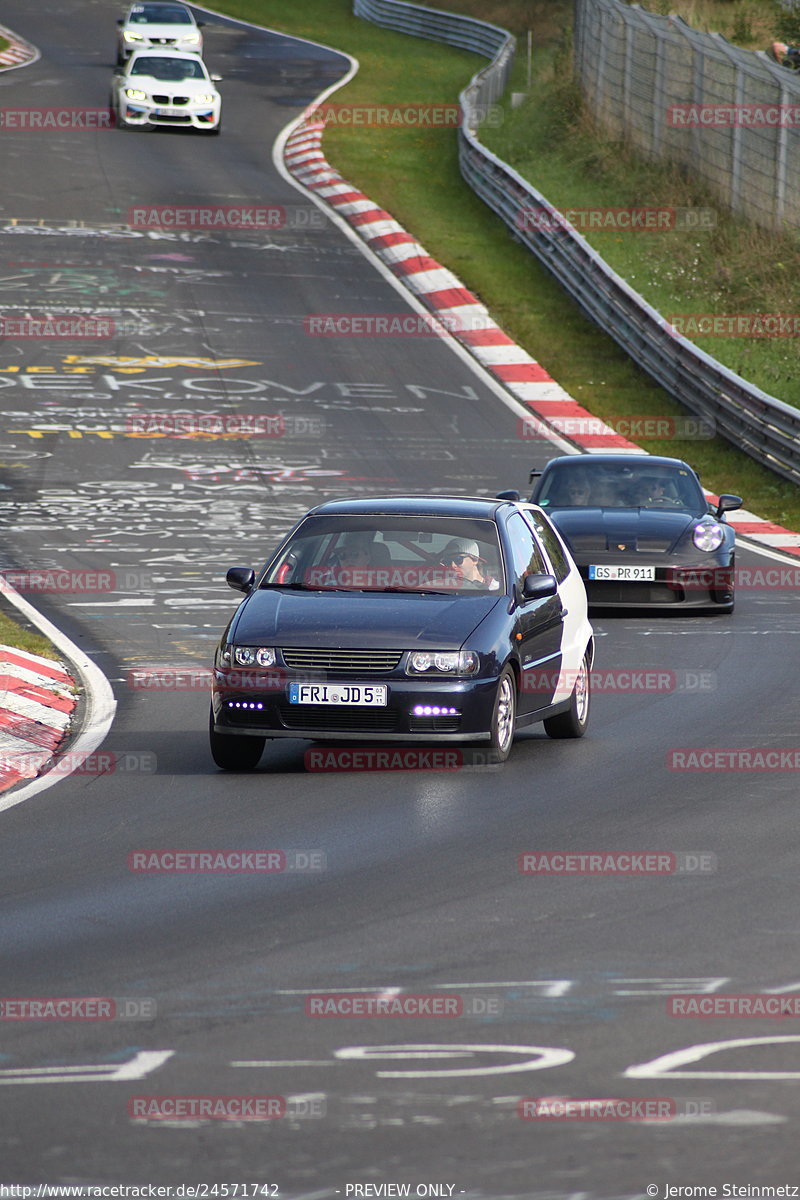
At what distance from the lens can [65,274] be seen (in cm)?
3356

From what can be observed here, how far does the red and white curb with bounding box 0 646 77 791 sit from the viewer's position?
1129 cm

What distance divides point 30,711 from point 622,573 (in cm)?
727

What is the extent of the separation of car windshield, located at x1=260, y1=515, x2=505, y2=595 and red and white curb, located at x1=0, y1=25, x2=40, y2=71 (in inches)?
1793

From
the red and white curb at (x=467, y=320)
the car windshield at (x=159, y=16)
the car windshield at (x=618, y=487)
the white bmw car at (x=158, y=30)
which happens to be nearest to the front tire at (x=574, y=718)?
the car windshield at (x=618, y=487)

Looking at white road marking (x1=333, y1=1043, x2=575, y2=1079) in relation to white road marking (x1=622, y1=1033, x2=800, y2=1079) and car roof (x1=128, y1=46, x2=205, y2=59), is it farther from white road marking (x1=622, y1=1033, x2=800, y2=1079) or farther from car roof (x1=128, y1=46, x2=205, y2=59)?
car roof (x1=128, y1=46, x2=205, y2=59)

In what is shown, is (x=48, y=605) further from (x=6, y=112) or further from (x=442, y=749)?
(x=6, y=112)

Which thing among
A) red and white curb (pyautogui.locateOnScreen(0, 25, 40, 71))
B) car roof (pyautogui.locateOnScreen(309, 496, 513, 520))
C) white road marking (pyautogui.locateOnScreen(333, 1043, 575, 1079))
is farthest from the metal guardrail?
white road marking (pyautogui.locateOnScreen(333, 1043, 575, 1079))

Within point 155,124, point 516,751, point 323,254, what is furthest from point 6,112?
point 516,751

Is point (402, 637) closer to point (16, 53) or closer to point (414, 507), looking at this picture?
point (414, 507)

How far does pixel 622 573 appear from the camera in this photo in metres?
18.3


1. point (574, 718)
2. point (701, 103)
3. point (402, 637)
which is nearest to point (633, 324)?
point (701, 103)

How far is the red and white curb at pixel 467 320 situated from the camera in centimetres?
2630

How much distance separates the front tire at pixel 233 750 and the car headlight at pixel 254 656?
14.3 inches

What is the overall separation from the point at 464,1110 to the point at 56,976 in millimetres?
1995
